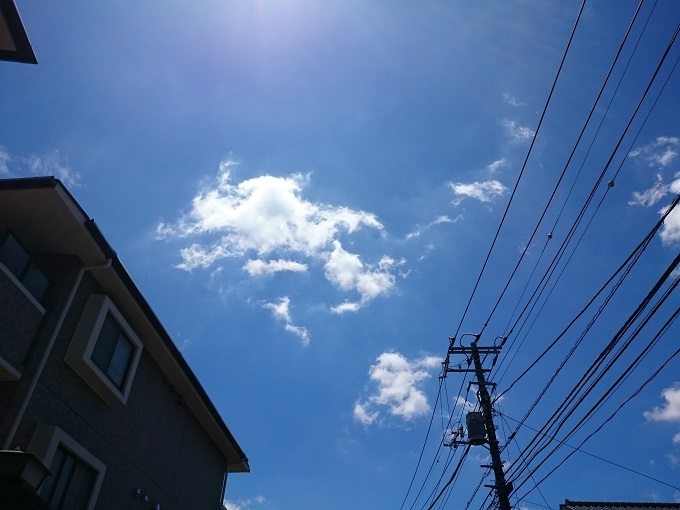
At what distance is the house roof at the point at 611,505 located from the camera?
18953mm

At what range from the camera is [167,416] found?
12.1 meters

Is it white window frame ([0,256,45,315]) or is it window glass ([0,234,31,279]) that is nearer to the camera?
white window frame ([0,256,45,315])

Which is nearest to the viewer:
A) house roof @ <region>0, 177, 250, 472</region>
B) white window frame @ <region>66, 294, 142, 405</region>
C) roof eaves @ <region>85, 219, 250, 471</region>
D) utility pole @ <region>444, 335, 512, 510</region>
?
house roof @ <region>0, 177, 250, 472</region>

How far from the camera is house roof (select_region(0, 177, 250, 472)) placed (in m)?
7.99

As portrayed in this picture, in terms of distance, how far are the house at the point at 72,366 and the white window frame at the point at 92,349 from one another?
2 cm

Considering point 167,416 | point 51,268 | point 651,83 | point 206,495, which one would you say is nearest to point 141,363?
point 167,416

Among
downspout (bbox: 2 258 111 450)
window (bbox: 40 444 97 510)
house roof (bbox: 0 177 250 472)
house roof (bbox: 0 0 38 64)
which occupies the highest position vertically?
house roof (bbox: 0 0 38 64)

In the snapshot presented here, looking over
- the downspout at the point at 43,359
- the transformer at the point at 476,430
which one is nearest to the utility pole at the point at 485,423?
the transformer at the point at 476,430

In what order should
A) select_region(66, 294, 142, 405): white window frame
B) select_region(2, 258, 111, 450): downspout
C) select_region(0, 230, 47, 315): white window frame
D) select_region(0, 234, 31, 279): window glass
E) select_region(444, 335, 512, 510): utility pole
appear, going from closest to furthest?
1. select_region(2, 258, 111, 450): downspout
2. select_region(0, 230, 47, 315): white window frame
3. select_region(0, 234, 31, 279): window glass
4. select_region(66, 294, 142, 405): white window frame
5. select_region(444, 335, 512, 510): utility pole

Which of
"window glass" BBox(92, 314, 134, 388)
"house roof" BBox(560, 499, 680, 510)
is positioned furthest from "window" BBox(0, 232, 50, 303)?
"house roof" BBox(560, 499, 680, 510)

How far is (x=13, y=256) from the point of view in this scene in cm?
788

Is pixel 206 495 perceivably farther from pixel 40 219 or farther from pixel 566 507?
pixel 566 507

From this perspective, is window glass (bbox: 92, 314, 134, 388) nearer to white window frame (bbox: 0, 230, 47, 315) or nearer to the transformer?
white window frame (bbox: 0, 230, 47, 315)

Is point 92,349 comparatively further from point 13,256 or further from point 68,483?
point 68,483
